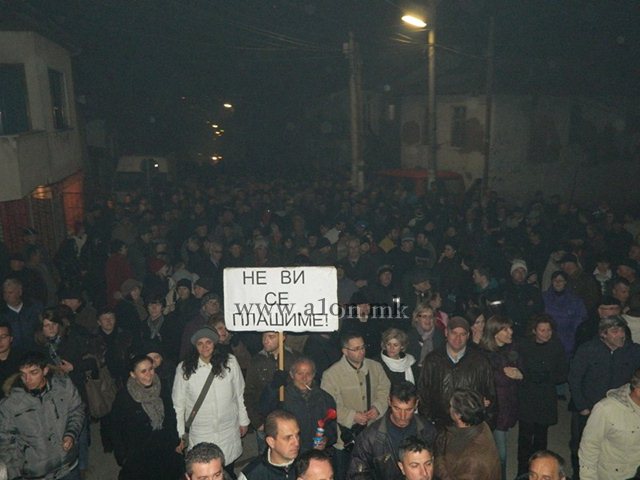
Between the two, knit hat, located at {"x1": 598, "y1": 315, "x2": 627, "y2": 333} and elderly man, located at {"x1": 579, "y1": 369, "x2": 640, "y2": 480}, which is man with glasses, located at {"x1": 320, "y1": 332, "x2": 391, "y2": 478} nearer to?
elderly man, located at {"x1": 579, "y1": 369, "x2": 640, "y2": 480}

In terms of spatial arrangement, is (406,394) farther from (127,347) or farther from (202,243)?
(202,243)

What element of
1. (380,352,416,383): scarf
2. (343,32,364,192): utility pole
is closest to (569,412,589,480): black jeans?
(380,352,416,383): scarf

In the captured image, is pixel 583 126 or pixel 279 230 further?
pixel 583 126

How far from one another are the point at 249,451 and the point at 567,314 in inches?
187

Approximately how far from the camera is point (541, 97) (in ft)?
Answer: 98.5

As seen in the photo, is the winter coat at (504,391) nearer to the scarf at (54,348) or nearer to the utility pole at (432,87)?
the scarf at (54,348)

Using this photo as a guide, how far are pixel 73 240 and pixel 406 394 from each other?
1006cm

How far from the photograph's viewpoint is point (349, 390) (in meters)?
6.21

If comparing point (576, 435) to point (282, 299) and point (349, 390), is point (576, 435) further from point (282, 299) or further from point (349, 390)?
point (282, 299)

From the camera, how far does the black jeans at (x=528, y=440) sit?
6812mm

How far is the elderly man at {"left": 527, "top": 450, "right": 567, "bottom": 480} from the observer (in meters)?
4.23

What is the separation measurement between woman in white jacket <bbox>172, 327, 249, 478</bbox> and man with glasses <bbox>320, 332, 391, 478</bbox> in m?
0.97

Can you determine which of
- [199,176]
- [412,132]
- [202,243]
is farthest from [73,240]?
[412,132]

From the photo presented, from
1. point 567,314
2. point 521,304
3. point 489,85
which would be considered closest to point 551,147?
point 489,85
